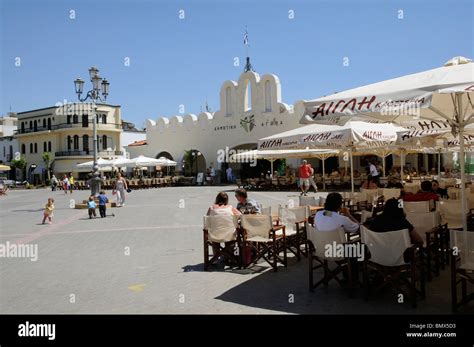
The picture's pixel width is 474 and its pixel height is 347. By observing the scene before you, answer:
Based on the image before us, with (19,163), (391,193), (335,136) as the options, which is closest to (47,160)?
(19,163)

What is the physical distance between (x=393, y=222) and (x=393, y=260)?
18.6 inches

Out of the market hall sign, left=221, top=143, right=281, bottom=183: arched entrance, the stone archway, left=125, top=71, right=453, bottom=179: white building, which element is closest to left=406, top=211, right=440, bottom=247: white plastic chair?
left=125, top=71, right=453, bottom=179: white building

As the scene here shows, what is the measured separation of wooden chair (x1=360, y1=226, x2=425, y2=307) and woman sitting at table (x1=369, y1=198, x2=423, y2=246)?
0.18 meters

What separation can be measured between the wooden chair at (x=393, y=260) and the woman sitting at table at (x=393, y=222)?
18cm

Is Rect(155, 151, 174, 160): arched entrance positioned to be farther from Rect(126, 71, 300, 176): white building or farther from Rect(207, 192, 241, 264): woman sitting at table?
Rect(207, 192, 241, 264): woman sitting at table

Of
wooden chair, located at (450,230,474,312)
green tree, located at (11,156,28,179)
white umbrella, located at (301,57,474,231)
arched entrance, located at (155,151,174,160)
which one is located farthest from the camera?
green tree, located at (11,156,28,179)

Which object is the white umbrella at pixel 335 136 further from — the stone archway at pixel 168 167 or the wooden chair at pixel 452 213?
the stone archway at pixel 168 167

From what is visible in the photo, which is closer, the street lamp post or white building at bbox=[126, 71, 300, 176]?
the street lamp post

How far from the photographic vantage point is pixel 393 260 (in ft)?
17.5

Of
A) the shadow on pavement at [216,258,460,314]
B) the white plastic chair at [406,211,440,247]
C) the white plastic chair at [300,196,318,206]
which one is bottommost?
the shadow on pavement at [216,258,460,314]

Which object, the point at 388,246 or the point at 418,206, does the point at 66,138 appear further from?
the point at 388,246

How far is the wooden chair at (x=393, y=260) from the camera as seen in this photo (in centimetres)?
526

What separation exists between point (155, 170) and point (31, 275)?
39104 mm

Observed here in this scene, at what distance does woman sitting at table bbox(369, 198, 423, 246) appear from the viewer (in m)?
5.54
